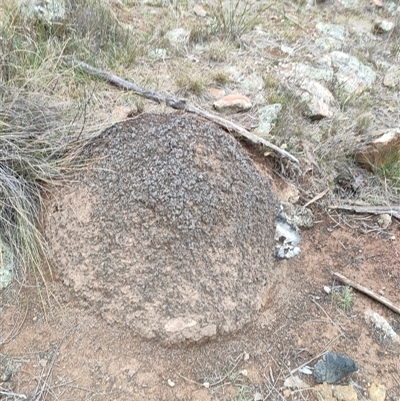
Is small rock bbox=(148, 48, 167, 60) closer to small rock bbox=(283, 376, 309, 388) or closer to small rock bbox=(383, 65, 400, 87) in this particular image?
small rock bbox=(383, 65, 400, 87)

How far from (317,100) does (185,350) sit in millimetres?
2052

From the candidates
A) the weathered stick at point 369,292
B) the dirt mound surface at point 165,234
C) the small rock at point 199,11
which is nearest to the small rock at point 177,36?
the small rock at point 199,11

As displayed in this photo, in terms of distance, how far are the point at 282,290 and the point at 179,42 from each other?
233cm

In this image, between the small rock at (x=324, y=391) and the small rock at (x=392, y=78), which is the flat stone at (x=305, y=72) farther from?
the small rock at (x=324, y=391)

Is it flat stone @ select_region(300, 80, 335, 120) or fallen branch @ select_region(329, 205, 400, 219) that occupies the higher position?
flat stone @ select_region(300, 80, 335, 120)

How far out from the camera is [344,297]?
2.04 m

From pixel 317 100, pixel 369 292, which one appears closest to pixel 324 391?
pixel 369 292

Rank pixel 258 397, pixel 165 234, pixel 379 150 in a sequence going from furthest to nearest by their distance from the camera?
pixel 379 150 → pixel 165 234 → pixel 258 397

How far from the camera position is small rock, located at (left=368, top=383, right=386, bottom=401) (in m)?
1.72

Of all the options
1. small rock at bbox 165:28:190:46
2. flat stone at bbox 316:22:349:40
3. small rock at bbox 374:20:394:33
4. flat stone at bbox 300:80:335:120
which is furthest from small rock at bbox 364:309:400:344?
small rock at bbox 374:20:394:33

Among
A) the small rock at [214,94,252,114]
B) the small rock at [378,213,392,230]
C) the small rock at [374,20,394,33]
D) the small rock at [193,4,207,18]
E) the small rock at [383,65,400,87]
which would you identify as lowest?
the small rock at [378,213,392,230]

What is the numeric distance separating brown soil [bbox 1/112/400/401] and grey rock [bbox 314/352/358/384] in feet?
0.14

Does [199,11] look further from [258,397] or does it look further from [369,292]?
[258,397]

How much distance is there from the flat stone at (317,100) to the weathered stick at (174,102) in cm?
65
